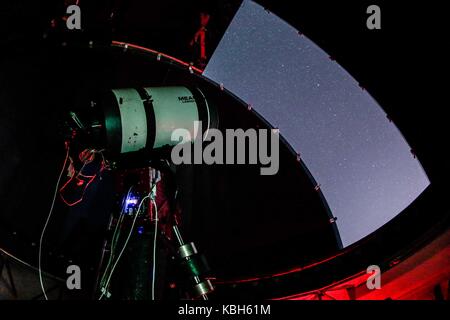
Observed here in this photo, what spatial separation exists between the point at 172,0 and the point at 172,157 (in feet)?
6.14

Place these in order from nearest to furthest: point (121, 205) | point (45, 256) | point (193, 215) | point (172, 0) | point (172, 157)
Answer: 1. point (121, 205)
2. point (172, 157)
3. point (45, 256)
4. point (172, 0)
5. point (193, 215)

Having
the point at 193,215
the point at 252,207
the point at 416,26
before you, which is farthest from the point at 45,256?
the point at 416,26

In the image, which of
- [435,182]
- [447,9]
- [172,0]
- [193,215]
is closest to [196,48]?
[172,0]

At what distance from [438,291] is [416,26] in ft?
6.22

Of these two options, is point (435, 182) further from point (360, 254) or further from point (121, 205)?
point (121, 205)

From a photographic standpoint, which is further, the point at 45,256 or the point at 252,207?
the point at 252,207

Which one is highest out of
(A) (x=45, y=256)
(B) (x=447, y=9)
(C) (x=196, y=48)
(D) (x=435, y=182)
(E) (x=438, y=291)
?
(C) (x=196, y=48)

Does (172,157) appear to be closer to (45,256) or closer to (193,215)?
(45,256)

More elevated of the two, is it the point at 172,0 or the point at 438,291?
the point at 172,0

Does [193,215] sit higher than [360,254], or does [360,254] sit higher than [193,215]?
[193,215]

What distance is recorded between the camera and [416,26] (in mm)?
2166
